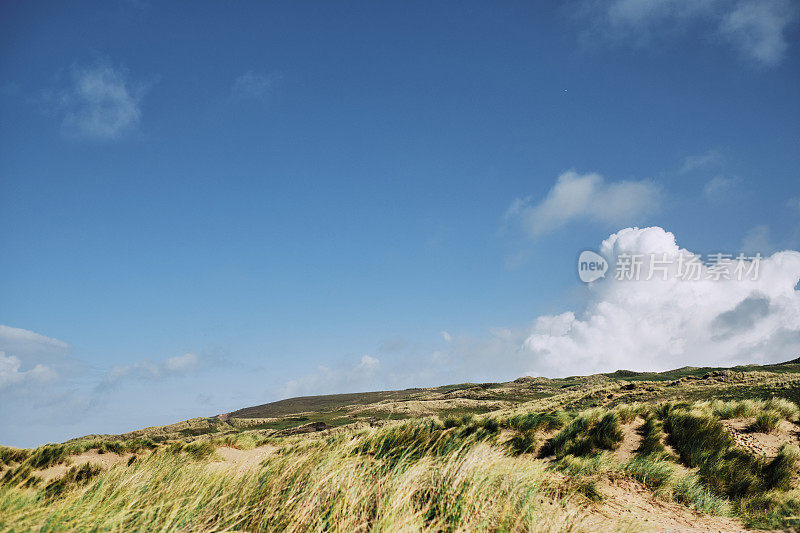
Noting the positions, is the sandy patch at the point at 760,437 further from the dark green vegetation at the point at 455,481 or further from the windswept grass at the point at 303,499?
the windswept grass at the point at 303,499

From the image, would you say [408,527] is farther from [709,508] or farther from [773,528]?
[709,508]

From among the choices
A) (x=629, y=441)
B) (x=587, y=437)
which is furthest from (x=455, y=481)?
(x=629, y=441)

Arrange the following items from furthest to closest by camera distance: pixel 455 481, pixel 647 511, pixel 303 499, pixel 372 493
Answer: pixel 647 511, pixel 455 481, pixel 372 493, pixel 303 499

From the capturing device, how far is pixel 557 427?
524 inches

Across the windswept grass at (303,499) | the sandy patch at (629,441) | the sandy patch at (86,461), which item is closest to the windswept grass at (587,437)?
the sandy patch at (629,441)

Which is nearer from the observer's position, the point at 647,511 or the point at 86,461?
the point at 647,511

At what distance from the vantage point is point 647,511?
7168mm

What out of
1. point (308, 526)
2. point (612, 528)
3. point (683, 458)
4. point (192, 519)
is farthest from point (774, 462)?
point (192, 519)

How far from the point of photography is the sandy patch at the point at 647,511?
6.49m

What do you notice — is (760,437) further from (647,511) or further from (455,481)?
(455,481)

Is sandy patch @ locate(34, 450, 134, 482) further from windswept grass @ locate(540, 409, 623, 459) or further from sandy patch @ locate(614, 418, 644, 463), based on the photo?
sandy patch @ locate(614, 418, 644, 463)

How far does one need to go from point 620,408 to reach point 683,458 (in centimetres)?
317

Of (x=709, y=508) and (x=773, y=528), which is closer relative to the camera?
(x=773, y=528)

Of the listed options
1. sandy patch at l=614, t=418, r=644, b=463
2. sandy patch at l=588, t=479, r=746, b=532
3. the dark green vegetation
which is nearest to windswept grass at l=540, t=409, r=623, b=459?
the dark green vegetation
